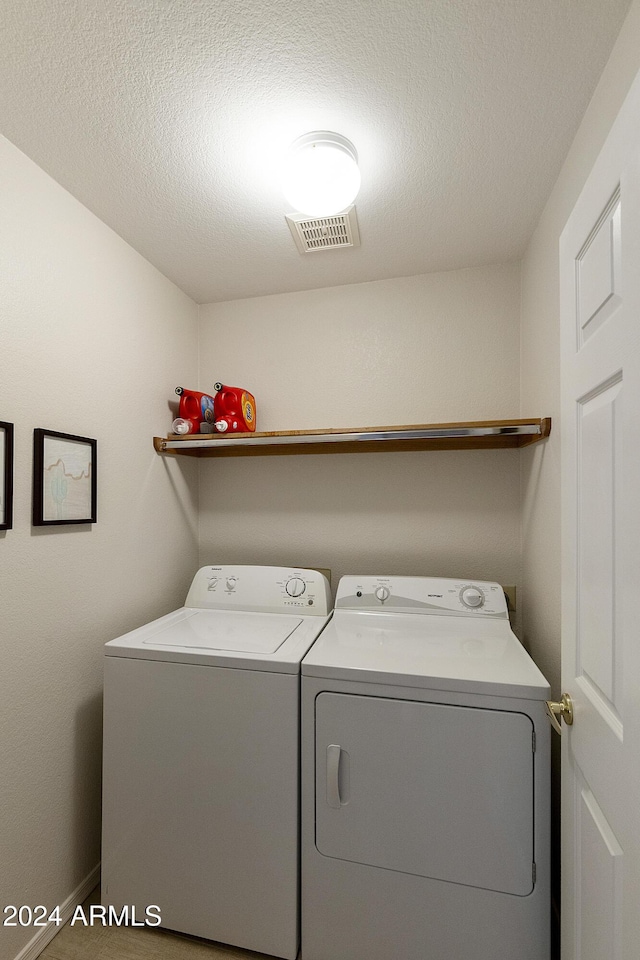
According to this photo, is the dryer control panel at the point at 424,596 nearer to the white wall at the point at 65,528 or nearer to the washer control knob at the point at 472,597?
the washer control knob at the point at 472,597

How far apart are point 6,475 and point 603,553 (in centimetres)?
155

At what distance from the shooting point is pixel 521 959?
1.22 m

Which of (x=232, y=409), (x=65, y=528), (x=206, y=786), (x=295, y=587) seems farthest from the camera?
(x=232, y=409)

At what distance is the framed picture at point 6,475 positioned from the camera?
1.31m

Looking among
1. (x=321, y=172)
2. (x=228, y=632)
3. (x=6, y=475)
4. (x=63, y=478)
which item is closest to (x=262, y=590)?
(x=228, y=632)

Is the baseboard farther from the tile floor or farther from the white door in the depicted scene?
the white door

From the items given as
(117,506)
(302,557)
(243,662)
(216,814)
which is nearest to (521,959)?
(216,814)

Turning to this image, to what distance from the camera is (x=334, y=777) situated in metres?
1.34

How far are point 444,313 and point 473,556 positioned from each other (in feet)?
3.83

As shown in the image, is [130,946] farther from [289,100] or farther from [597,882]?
[289,100]

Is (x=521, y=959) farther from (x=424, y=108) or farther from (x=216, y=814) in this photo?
(x=424, y=108)

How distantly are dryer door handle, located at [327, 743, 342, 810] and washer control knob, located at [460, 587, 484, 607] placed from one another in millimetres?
805

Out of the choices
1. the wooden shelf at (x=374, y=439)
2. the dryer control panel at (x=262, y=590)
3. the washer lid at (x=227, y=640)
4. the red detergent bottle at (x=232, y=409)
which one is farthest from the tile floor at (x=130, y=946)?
the red detergent bottle at (x=232, y=409)

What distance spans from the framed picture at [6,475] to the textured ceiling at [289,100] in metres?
0.88
